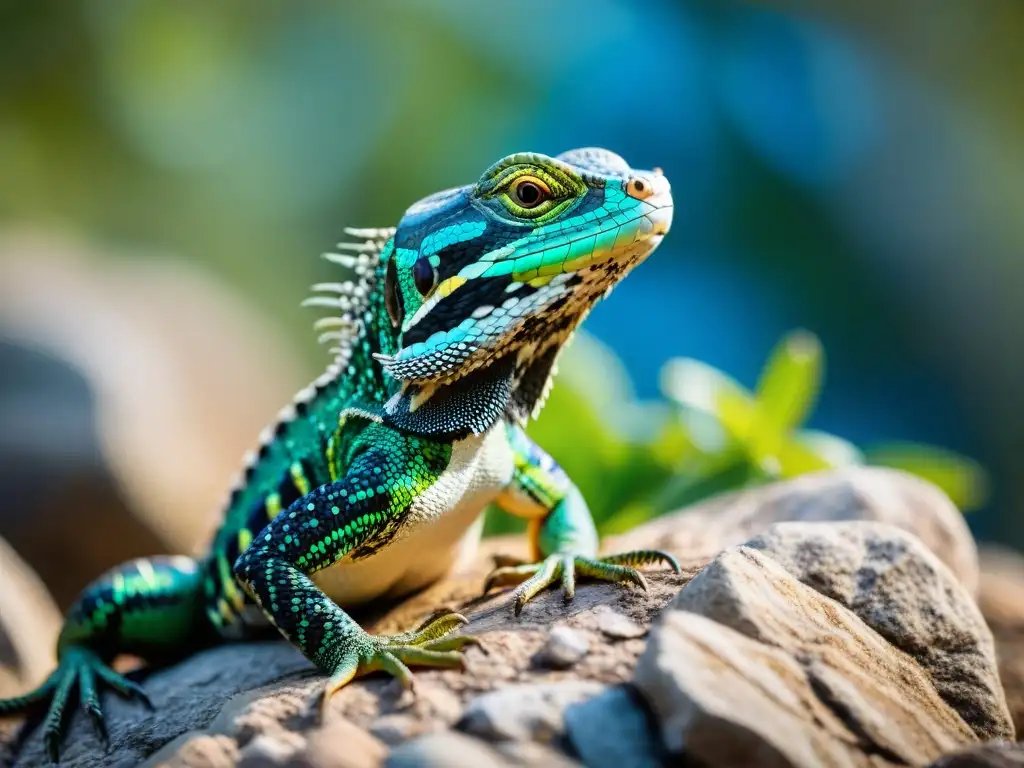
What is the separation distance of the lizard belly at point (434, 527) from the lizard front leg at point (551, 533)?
0.41 ft

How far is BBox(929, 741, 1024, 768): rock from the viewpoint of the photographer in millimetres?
2098

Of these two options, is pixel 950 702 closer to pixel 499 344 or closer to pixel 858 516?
pixel 858 516

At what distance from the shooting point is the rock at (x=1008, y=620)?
157 inches

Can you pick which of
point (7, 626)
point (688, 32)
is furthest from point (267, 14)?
point (7, 626)

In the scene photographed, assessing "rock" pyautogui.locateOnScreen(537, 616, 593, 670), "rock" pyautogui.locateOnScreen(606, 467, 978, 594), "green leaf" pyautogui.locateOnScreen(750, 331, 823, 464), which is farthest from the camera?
"green leaf" pyautogui.locateOnScreen(750, 331, 823, 464)

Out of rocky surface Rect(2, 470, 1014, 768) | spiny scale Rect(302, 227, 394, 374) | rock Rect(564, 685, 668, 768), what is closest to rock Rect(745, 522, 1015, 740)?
rocky surface Rect(2, 470, 1014, 768)

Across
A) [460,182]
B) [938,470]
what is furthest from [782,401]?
[460,182]

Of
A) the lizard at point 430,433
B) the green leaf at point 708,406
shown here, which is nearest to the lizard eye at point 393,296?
the lizard at point 430,433

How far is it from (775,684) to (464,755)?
82 centimetres

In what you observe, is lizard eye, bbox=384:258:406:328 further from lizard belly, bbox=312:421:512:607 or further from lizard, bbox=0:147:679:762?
lizard belly, bbox=312:421:512:607

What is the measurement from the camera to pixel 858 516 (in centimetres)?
406

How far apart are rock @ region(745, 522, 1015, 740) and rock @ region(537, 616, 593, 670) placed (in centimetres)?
84

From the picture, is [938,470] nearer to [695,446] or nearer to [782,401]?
[782,401]

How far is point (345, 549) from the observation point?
3.06 meters
